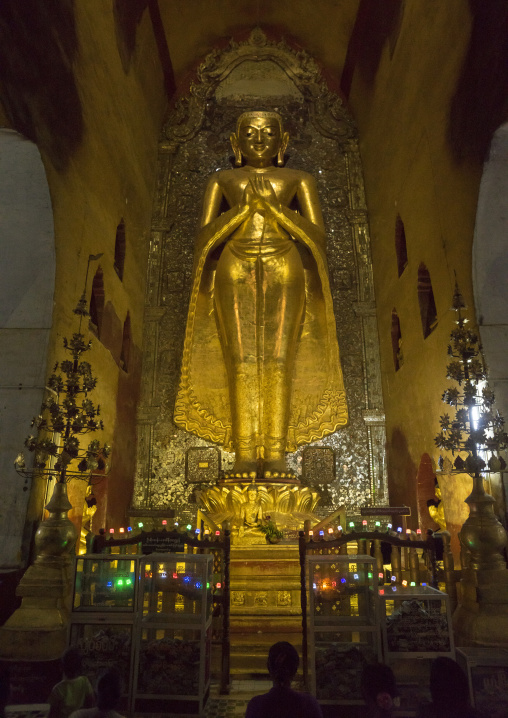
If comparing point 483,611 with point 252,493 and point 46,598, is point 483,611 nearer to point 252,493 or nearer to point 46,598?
point 46,598

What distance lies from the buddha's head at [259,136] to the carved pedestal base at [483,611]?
5489 millimetres

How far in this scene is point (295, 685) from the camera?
9.98 ft

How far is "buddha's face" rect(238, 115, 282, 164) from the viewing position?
278 inches

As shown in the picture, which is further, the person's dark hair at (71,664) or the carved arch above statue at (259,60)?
the carved arch above statue at (259,60)

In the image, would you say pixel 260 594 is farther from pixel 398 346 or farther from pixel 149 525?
pixel 398 346

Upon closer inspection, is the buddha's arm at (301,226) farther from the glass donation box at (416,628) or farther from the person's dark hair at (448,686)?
the person's dark hair at (448,686)

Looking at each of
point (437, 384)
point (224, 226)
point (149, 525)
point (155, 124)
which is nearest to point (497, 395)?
point (437, 384)

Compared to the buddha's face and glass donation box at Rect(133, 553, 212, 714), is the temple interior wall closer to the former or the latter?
the buddha's face

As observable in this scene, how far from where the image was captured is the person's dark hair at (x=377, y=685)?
72.4 inches

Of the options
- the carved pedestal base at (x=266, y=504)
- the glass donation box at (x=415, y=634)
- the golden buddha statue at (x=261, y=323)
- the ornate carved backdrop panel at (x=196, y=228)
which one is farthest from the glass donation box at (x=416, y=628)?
the ornate carved backdrop panel at (x=196, y=228)

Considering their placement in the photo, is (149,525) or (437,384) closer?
(149,525)

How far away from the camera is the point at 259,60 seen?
8656 millimetres

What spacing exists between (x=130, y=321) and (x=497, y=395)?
167 inches

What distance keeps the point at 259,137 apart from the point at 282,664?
645 cm
